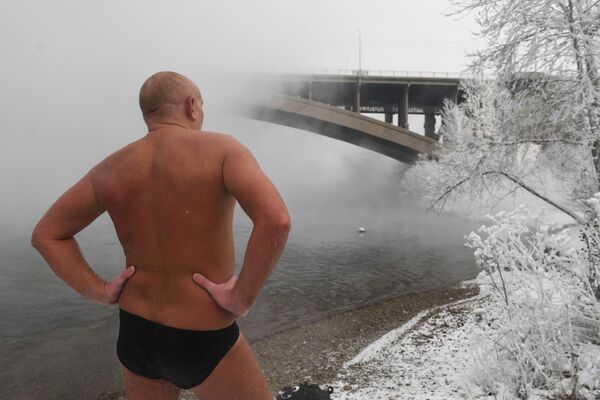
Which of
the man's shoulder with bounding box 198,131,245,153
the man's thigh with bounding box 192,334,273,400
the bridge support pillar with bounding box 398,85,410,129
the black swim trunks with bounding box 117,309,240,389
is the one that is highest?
the bridge support pillar with bounding box 398,85,410,129

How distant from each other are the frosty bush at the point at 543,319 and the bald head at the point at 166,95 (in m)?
3.77

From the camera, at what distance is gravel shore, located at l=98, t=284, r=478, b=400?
23.7 feet

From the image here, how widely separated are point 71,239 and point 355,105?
33637mm

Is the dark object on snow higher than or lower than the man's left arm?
lower

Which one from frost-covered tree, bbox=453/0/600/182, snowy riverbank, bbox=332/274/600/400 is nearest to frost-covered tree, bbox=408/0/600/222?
frost-covered tree, bbox=453/0/600/182

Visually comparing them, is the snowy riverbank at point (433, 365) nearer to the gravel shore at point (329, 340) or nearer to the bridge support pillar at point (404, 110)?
the gravel shore at point (329, 340)

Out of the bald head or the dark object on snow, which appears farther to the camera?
the dark object on snow

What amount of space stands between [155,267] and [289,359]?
6964 millimetres

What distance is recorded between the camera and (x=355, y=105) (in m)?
33.9

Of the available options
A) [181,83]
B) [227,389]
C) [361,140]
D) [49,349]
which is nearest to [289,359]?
[49,349]

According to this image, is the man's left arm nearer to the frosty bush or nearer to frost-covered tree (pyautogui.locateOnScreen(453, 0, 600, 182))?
the frosty bush

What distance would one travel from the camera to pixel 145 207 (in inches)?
61.9

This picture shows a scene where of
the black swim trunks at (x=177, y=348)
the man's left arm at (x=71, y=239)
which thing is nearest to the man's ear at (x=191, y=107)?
the man's left arm at (x=71, y=239)

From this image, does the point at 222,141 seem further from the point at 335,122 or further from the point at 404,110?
the point at 404,110
